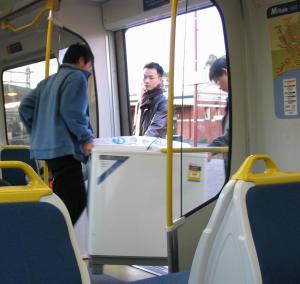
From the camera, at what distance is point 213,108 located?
3078mm

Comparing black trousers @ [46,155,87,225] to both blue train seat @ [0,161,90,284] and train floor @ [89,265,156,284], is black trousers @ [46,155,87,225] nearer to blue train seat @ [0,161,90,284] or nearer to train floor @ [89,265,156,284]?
train floor @ [89,265,156,284]

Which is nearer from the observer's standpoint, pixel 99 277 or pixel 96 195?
pixel 96 195

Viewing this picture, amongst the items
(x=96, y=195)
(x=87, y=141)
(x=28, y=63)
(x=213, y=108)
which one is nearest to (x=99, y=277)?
(x=96, y=195)

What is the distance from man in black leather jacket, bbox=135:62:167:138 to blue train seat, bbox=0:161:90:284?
254 centimetres

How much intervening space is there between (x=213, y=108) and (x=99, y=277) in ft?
5.02

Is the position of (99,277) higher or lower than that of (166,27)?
lower

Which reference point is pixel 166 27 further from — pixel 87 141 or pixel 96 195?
pixel 96 195

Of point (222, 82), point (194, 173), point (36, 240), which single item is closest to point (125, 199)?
point (194, 173)

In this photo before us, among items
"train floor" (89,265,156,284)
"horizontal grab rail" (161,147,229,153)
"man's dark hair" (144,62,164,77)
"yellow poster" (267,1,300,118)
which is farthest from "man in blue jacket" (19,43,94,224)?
"yellow poster" (267,1,300,118)

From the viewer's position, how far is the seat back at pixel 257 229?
55.6 inches

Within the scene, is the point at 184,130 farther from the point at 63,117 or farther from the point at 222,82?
the point at 63,117

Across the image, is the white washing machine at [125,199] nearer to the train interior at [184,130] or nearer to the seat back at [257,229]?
the train interior at [184,130]

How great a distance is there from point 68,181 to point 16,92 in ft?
8.08

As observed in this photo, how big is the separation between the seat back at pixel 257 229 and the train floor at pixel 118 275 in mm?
1883
